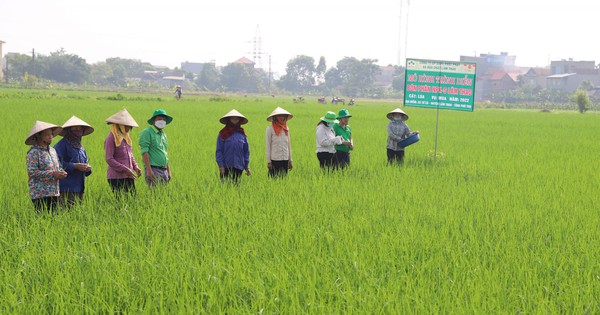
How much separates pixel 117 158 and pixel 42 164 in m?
0.92

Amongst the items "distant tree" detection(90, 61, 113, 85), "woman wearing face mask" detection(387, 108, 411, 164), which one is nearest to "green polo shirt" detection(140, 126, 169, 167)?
"woman wearing face mask" detection(387, 108, 411, 164)

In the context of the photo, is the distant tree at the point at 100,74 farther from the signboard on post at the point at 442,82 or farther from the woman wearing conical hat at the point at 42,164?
the woman wearing conical hat at the point at 42,164

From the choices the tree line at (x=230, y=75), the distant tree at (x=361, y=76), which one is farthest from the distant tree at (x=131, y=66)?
the distant tree at (x=361, y=76)

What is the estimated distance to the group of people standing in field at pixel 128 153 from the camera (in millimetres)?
4676

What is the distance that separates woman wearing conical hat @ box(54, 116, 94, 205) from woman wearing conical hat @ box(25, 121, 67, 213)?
6.0 inches

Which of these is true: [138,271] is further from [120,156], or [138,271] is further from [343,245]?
[120,156]

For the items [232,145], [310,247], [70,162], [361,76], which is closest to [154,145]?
[232,145]

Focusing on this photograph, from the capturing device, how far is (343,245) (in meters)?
4.27

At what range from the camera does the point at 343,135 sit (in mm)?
7707

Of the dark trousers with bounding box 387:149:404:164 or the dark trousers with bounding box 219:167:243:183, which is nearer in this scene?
the dark trousers with bounding box 219:167:243:183

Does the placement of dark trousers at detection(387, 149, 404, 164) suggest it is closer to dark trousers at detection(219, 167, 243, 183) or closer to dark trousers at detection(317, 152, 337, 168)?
dark trousers at detection(317, 152, 337, 168)

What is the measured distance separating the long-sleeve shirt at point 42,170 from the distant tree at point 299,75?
100178 millimetres

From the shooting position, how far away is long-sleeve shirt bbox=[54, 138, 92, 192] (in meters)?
4.97

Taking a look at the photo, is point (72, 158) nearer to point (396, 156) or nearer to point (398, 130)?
point (398, 130)
